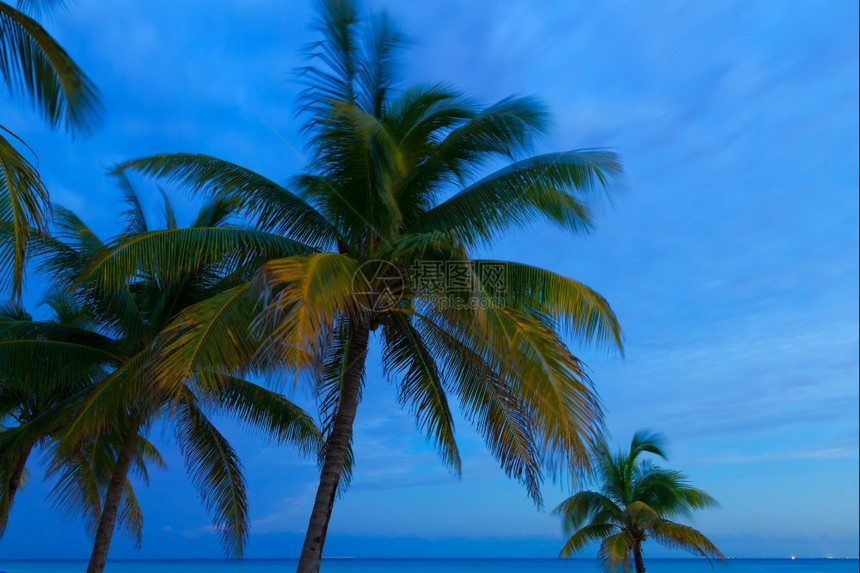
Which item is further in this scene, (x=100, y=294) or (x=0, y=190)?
(x=100, y=294)

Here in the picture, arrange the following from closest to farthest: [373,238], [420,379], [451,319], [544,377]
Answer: [544,377] < [451,319] < [373,238] < [420,379]

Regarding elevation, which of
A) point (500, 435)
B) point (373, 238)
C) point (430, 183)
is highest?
point (430, 183)

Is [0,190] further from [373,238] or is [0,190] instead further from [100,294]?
[100,294]

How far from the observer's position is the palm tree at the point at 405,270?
7.65 meters

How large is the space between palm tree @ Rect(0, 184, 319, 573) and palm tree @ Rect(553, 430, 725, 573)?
9.75 metres

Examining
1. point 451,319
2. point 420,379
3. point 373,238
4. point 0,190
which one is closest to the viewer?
point 0,190

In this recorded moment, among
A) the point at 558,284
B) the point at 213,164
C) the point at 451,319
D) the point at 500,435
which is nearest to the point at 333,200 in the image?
the point at 213,164

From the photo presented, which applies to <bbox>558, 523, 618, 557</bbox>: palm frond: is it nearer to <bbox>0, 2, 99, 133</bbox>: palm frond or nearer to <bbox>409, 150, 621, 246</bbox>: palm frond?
<bbox>409, 150, 621, 246</bbox>: palm frond

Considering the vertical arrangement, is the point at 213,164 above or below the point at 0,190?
above

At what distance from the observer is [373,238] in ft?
31.8

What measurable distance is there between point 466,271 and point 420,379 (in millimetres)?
3224

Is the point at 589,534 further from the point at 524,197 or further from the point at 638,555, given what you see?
the point at 524,197

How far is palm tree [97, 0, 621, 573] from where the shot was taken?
7.65 m

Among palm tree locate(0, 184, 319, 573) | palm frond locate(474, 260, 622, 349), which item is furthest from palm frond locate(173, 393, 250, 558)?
palm frond locate(474, 260, 622, 349)
